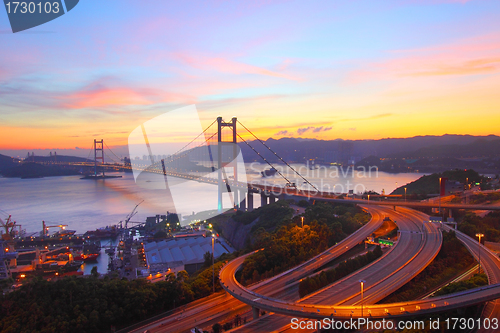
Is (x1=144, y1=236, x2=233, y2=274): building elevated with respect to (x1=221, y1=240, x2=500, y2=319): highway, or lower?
lower

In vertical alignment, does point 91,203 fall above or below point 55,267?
above

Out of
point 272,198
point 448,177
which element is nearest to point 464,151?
point 448,177

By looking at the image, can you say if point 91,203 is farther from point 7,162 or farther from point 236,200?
point 7,162

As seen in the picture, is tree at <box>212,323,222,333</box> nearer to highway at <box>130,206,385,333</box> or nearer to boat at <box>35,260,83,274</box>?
highway at <box>130,206,385,333</box>

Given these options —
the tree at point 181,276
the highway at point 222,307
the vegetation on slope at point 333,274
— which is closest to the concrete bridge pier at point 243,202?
the highway at point 222,307

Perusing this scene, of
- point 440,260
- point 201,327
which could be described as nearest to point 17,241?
point 201,327

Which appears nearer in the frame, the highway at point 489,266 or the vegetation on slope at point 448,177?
the highway at point 489,266

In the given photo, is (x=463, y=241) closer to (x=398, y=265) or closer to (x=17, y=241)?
(x=398, y=265)

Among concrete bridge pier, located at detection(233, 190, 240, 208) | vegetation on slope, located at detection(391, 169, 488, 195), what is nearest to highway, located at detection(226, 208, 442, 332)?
concrete bridge pier, located at detection(233, 190, 240, 208)

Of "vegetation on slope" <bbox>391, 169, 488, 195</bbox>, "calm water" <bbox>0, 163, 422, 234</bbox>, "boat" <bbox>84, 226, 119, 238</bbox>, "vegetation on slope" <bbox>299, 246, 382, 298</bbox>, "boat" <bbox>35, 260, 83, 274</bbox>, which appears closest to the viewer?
"vegetation on slope" <bbox>299, 246, 382, 298</bbox>

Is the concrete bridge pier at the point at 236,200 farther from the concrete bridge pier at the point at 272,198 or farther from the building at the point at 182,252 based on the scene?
the building at the point at 182,252

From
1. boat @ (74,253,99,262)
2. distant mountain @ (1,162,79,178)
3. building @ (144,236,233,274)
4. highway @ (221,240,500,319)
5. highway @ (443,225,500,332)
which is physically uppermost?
distant mountain @ (1,162,79,178)
